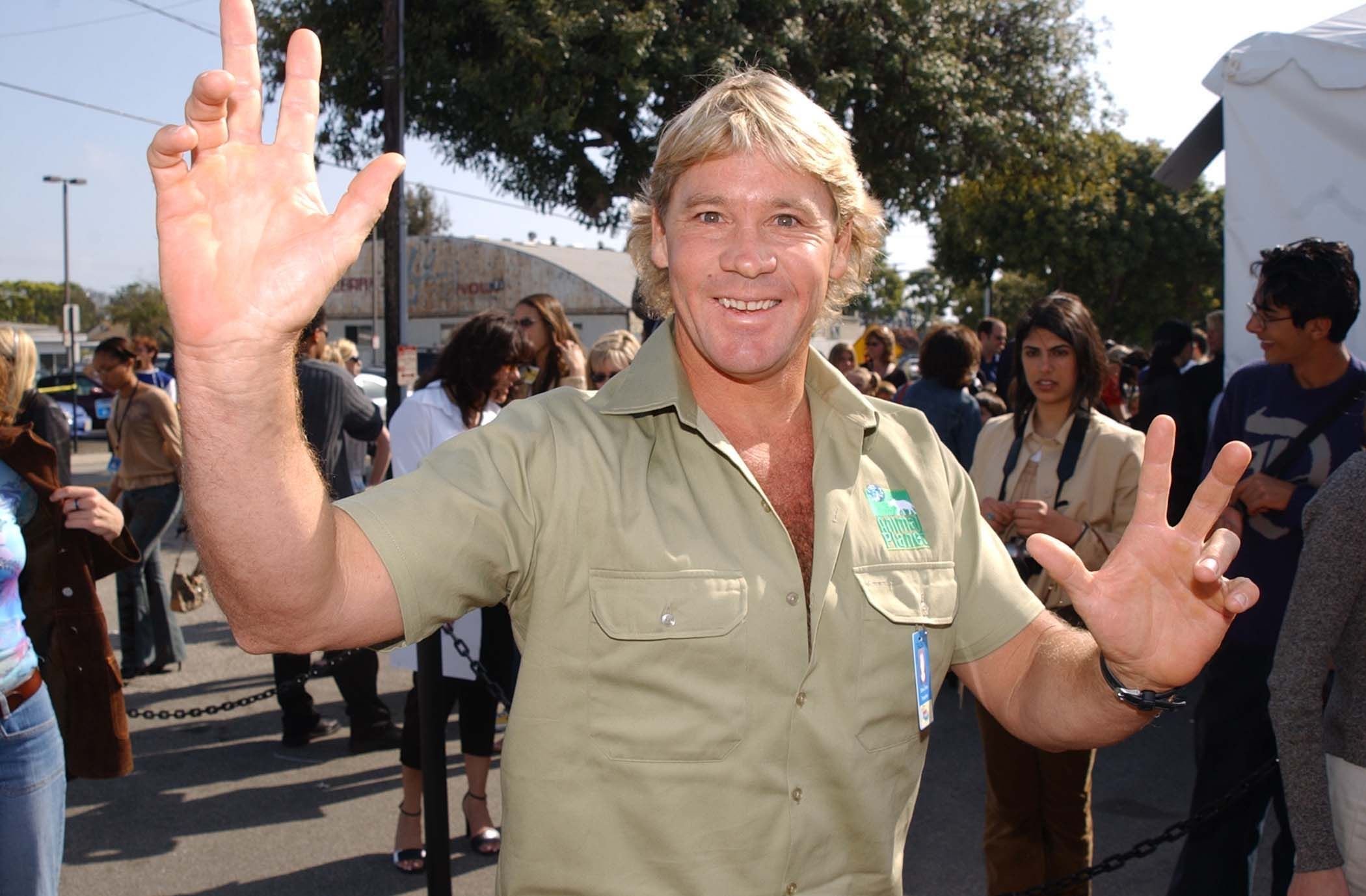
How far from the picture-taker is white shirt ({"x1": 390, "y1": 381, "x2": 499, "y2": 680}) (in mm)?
4867

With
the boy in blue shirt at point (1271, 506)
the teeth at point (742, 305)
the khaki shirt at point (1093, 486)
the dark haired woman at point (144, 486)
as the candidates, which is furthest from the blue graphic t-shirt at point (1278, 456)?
the dark haired woman at point (144, 486)

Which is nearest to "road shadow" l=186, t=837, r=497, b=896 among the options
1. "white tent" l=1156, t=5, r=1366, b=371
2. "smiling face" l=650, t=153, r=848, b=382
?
"smiling face" l=650, t=153, r=848, b=382

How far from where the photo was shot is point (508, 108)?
14.8 m

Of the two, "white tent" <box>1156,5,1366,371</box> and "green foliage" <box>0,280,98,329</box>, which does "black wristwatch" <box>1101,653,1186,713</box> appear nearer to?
"white tent" <box>1156,5,1366,371</box>

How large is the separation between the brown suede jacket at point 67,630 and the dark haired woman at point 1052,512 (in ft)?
9.66

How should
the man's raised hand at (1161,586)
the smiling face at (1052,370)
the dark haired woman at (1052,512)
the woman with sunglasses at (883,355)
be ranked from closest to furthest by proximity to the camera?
the man's raised hand at (1161,586) < the dark haired woman at (1052,512) < the smiling face at (1052,370) < the woman with sunglasses at (883,355)

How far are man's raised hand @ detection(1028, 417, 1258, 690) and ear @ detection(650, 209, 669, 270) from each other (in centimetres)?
103

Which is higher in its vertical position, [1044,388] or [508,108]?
[508,108]

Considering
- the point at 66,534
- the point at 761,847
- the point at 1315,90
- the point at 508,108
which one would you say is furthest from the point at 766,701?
the point at 508,108

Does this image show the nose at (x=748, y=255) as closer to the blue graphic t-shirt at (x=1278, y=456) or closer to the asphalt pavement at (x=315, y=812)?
the blue graphic t-shirt at (x=1278, y=456)

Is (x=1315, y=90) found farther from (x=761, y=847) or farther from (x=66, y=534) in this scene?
(x=66, y=534)

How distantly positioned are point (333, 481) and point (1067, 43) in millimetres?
15687

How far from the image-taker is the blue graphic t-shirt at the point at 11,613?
2855 millimetres

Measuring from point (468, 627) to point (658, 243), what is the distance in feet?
9.82
